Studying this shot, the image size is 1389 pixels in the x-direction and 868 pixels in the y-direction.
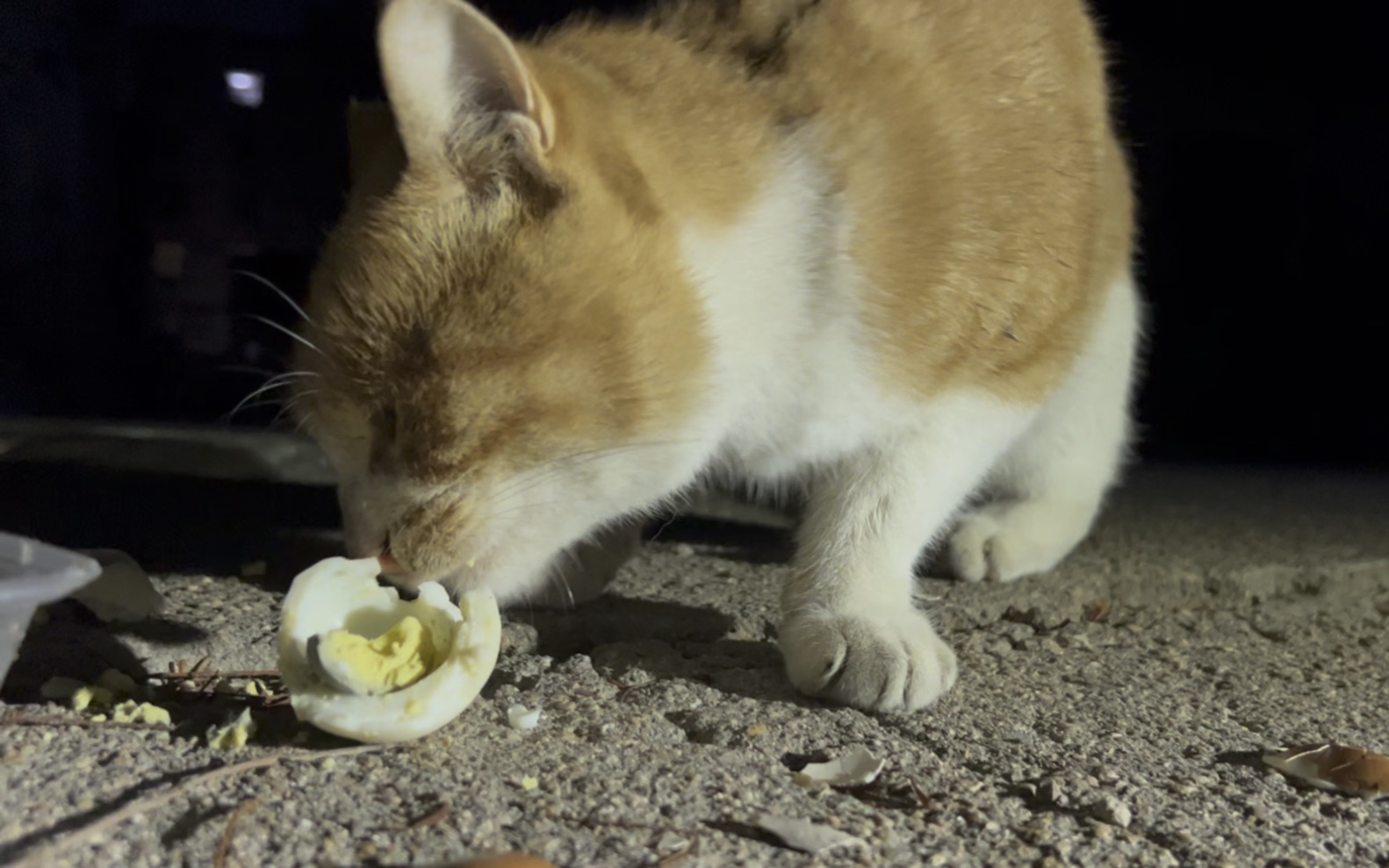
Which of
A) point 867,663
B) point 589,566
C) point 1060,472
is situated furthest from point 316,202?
point 867,663

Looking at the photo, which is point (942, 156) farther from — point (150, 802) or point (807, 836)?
point (150, 802)

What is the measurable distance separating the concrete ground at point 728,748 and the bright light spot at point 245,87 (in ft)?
3.92

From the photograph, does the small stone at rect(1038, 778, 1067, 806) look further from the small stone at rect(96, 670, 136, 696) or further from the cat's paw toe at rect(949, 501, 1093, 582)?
the small stone at rect(96, 670, 136, 696)

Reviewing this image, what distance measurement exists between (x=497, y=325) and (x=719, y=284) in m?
0.25

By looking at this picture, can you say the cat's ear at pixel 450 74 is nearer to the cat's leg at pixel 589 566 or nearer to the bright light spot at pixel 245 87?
the cat's leg at pixel 589 566

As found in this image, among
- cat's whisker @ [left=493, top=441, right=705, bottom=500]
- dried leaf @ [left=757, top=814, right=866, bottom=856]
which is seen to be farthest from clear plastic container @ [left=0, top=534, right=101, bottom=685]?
dried leaf @ [left=757, top=814, right=866, bottom=856]

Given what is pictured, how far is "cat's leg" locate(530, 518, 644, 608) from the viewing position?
1511 mm

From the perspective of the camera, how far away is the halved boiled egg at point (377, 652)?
1.00m

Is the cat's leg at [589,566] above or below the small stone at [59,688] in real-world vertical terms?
below

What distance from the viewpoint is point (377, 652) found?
106 centimetres

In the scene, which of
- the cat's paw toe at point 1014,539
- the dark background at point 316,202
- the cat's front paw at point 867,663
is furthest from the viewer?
the dark background at point 316,202

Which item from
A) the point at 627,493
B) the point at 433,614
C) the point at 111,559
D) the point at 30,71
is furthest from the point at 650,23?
the point at 30,71

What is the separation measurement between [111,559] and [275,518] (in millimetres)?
571

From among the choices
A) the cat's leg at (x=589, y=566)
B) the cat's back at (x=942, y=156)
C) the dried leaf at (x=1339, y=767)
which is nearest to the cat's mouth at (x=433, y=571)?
the cat's leg at (x=589, y=566)
